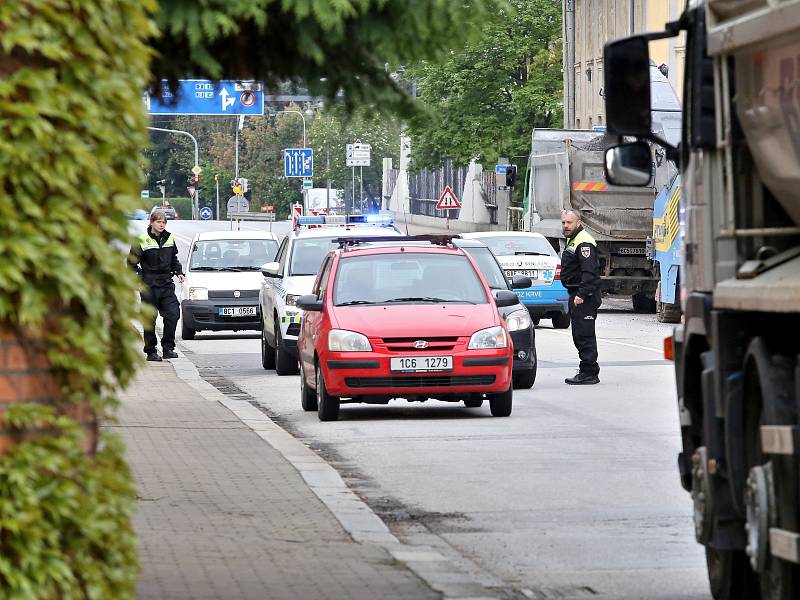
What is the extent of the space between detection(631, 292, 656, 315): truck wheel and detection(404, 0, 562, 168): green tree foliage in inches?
986

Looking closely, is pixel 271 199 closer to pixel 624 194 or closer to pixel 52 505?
pixel 624 194

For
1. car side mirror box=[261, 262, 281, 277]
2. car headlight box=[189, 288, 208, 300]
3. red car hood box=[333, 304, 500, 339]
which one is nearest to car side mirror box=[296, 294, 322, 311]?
red car hood box=[333, 304, 500, 339]

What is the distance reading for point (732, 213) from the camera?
683 cm

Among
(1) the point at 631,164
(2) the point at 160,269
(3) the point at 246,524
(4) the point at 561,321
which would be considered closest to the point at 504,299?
(2) the point at 160,269

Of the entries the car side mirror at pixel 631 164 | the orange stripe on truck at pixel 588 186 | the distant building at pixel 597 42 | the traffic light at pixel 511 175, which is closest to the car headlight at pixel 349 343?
the car side mirror at pixel 631 164

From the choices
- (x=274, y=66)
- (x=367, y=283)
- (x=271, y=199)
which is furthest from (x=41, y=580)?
(x=271, y=199)

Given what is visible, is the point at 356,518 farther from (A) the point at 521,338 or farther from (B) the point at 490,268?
(B) the point at 490,268

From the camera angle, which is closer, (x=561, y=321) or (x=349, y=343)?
(x=349, y=343)

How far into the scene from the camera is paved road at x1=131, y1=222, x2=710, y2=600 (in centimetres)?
848

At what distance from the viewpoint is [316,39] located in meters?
5.46

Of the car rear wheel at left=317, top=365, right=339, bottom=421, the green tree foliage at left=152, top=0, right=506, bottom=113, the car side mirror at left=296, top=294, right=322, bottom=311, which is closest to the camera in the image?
the green tree foliage at left=152, top=0, right=506, bottom=113

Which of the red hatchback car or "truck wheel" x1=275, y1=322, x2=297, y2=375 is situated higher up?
the red hatchback car

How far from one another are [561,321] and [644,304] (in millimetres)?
5680

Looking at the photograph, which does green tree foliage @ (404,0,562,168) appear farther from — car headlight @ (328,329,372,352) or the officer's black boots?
car headlight @ (328,329,372,352)
